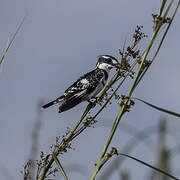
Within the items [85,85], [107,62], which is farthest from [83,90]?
[107,62]

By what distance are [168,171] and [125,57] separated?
69.9 inches

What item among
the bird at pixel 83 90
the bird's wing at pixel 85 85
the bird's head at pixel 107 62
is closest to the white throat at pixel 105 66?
the bird's head at pixel 107 62

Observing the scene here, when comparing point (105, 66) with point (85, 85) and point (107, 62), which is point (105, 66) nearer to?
point (107, 62)

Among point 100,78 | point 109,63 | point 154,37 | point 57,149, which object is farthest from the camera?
point 109,63

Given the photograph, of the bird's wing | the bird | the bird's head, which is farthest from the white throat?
the bird's wing

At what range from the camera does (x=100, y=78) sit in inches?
333

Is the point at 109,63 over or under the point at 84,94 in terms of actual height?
Result: over

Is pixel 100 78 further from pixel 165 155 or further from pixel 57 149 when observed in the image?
pixel 165 155

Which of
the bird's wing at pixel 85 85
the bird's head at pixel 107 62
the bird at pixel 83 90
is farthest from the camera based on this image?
the bird's head at pixel 107 62

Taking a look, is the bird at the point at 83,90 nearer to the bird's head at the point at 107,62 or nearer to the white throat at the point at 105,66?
the bird's head at the point at 107,62

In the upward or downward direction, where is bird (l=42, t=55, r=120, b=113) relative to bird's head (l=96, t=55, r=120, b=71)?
downward

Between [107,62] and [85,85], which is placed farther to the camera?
[107,62]

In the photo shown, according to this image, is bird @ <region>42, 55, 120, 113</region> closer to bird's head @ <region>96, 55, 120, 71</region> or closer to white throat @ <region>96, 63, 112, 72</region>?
bird's head @ <region>96, 55, 120, 71</region>

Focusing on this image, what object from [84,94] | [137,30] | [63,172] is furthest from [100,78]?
[63,172]
